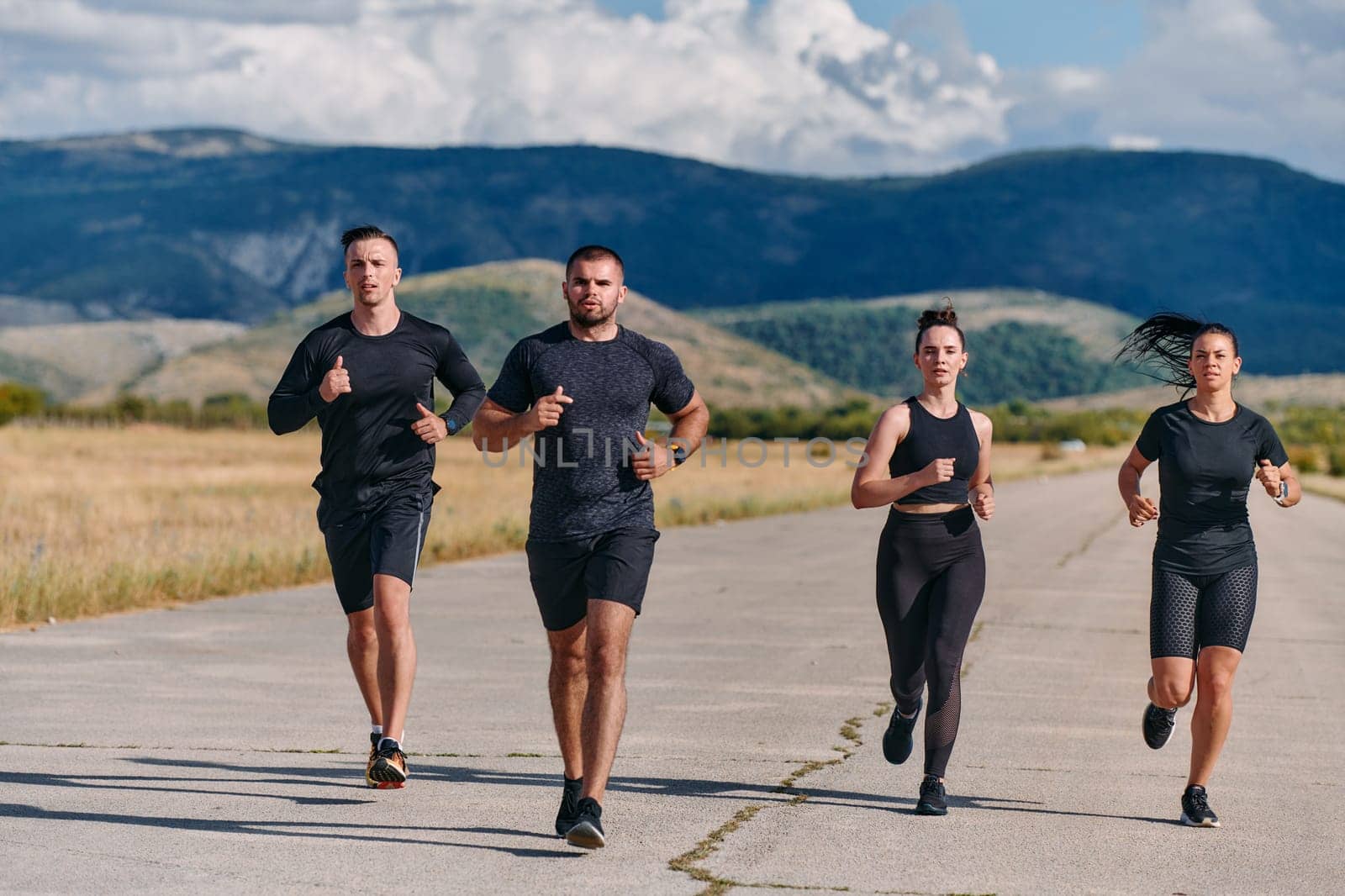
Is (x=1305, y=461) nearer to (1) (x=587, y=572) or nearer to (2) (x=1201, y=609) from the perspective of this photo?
(2) (x=1201, y=609)

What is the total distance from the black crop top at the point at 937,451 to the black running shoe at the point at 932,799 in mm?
1133

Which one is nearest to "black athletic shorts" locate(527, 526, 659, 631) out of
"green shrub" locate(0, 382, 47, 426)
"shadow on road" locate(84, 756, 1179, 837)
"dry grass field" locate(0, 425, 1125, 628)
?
"shadow on road" locate(84, 756, 1179, 837)

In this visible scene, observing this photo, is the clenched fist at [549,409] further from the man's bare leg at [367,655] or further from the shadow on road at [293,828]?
the man's bare leg at [367,655]

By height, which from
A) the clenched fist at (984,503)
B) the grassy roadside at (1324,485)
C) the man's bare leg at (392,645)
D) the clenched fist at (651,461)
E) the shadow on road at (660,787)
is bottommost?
the shadow on road at (660,787)

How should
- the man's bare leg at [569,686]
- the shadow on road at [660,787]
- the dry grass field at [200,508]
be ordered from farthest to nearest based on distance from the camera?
the dry grass field at [200,508] → the shadow on road at [660,787] → the man's bare leg at [569,686]

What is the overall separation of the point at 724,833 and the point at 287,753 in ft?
8.94

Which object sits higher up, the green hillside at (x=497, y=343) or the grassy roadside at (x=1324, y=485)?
the green hillside at (x=497, y=343)

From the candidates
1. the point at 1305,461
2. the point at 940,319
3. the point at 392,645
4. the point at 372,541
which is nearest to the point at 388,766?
the point at 392,645

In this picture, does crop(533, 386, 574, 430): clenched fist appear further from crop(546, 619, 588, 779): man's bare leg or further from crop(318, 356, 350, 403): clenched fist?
crop(318, 356, 350, 403): clenched fist

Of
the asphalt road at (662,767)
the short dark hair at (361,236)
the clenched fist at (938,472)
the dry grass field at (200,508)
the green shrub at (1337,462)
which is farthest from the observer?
the green shrub at (1337,462)

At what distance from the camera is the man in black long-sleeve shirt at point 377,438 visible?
27.7ft

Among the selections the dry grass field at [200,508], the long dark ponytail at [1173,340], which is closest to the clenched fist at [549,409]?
the long dark ponytail at [1173,340]

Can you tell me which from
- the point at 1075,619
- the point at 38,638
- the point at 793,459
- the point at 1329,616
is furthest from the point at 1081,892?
the point at 793,459

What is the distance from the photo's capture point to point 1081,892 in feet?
21.5
